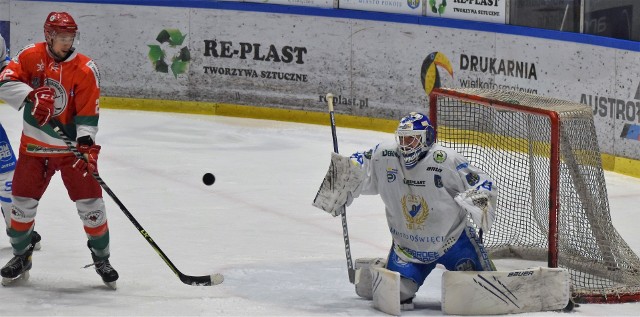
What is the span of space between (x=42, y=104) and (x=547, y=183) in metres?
2.47

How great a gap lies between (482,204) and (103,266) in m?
1.80

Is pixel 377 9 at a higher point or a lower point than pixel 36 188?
higher

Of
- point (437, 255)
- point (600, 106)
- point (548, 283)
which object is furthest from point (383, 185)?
point (600, 106)

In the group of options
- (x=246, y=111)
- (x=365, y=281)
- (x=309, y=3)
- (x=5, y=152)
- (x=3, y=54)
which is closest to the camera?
(x=365, y=281)

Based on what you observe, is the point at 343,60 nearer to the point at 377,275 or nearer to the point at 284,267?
the point at 284,267

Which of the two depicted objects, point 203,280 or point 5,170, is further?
point 5,170

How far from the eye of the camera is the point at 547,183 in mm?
6465

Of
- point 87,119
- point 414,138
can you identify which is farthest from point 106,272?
point 414,138

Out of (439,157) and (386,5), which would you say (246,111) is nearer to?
(386,5)

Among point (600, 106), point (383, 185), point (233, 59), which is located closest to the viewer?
point (383, 185)

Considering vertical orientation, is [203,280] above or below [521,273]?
below

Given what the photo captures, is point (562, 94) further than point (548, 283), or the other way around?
point (562, 94)

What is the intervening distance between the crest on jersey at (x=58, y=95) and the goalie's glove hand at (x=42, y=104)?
0.10 meters

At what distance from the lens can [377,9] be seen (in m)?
10.8
